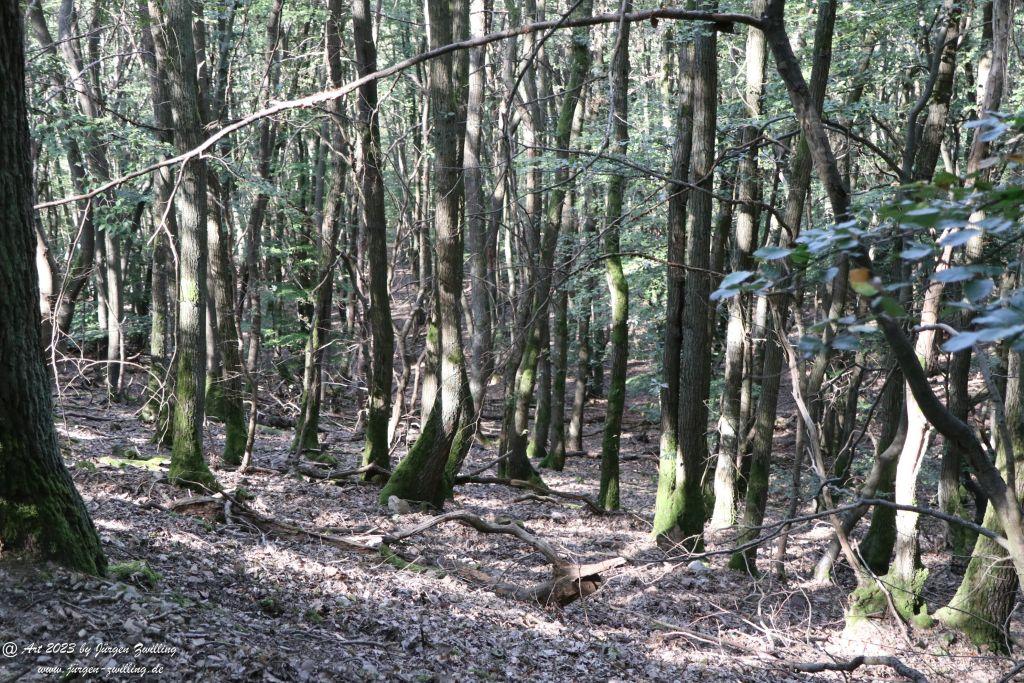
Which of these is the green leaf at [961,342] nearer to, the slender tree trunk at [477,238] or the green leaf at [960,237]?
the green leaf at [960,237]

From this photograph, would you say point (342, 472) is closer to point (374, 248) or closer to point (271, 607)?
point (374, 248)

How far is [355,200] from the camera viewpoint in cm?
1959

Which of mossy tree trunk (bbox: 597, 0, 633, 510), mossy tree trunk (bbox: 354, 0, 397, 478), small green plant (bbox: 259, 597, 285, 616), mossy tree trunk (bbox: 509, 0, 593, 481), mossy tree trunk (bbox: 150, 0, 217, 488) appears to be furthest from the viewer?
mossy tree trunk (bbox: 509, 0, 593, 481)

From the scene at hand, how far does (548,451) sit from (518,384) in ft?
13.3

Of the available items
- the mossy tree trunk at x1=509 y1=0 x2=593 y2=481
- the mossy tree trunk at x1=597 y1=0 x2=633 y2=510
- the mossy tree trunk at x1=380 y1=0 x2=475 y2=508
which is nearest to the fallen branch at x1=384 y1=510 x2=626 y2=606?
the mossy tree trunk at x1=380 y1=0 x2=475 y2=508

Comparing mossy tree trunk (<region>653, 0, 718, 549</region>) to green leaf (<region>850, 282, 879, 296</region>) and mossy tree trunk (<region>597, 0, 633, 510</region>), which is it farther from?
green leaf (<region>850, 282, 879, 296</region>)

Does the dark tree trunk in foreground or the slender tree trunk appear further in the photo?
the slender tree trunk

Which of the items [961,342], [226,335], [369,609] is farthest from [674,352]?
[961,342]

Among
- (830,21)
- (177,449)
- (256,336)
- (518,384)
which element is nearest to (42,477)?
(177,449)

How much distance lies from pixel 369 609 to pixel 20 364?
3361mm

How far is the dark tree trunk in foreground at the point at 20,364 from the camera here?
435cm

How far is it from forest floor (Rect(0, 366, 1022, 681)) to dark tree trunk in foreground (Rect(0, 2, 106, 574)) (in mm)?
252

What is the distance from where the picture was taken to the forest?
Result: 3.99 m

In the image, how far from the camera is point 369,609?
645cm
